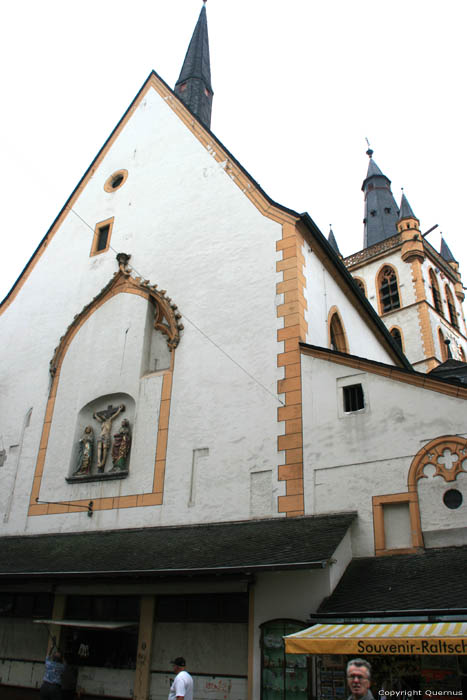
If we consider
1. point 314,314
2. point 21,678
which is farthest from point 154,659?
point 314,314

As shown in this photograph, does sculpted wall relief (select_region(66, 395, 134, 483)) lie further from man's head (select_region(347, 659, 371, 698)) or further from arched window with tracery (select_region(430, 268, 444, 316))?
arched window with tracery (select_region(430, 268, 444, 316))

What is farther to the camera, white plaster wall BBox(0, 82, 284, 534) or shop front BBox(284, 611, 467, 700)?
white plaster wall BBox(0, 82, 284, 534)

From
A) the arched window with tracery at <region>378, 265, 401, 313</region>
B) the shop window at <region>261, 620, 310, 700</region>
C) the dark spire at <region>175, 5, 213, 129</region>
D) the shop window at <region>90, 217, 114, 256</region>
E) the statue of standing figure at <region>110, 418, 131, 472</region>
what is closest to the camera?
the shop window at <region>261, 620, 310, 700</region>

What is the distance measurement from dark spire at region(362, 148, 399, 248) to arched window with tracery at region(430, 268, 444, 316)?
5.19 meters

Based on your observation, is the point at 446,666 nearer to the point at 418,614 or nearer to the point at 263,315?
the point at 418,614

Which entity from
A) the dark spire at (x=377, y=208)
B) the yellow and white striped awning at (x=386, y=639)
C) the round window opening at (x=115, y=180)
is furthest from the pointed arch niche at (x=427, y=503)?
the dark spire at (x=377, y=208)

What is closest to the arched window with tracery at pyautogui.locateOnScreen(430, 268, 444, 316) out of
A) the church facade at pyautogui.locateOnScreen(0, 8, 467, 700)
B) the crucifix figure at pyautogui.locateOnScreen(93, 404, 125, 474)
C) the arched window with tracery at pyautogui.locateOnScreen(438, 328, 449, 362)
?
the arched window with tracery at pyautogui.locateOnScreen(438, 328, 449, 362)

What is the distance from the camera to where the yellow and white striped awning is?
6551 mm

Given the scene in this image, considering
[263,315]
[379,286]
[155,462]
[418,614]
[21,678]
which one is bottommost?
[21,678]

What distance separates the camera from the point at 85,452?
14.3 meters

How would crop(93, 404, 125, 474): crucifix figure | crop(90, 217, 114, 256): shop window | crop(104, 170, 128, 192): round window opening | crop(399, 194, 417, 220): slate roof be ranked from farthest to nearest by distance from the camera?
crop(399, 194, 417, 220): slate roof < crop(104, 170, 128, 192): round window opening < crop(90, 217, 114, 256): shop window < crop(93, 404, 125, 474): crucifix figure

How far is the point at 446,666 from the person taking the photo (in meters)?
7.84

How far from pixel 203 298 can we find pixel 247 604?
23.1 feet

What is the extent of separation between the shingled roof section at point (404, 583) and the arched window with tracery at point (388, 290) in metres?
33.9
